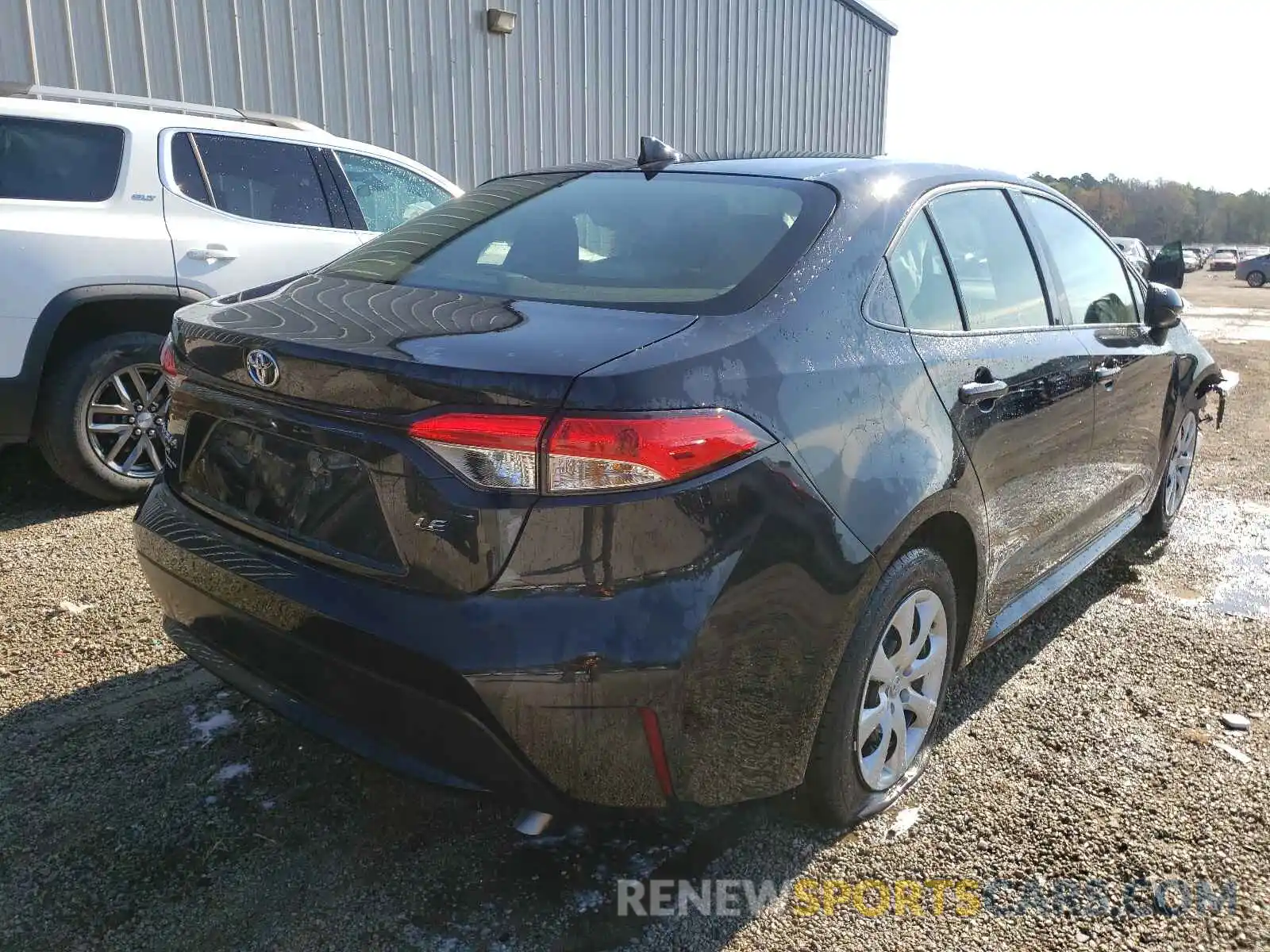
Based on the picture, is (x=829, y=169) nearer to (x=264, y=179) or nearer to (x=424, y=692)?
(x=424, y=692)

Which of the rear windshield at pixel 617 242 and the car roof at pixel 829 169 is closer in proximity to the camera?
the rear windshield at pixel 617 242

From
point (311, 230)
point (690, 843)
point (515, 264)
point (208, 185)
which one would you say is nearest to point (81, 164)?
point (208, 185)

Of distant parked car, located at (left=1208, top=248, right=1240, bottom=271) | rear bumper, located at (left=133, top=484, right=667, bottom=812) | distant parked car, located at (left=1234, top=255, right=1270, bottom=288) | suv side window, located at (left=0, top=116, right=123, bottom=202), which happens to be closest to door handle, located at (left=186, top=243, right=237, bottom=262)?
suv side window, located at (left=0, top=116, right=123, bottom=202)

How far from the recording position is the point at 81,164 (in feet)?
14.7

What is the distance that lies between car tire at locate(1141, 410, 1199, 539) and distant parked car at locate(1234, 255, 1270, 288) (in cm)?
4186

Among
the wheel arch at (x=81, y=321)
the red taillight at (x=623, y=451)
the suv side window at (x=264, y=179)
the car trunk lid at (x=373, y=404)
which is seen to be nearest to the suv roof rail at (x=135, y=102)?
the suv side window at (x=264, y=179)

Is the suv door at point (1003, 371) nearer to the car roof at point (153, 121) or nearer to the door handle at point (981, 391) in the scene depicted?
the door handle at point (981, 391)

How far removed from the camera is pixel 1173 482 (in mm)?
4742

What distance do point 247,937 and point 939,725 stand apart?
192 centimetres

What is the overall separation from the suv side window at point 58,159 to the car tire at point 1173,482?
4974 millimetres

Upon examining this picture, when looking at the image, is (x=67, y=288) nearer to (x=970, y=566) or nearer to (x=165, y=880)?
(x=165, y=880)

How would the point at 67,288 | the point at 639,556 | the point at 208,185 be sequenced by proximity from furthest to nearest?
the point at 208,185 → the point at 67,288 → the point at 639,556

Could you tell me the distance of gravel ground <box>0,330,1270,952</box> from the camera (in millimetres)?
2113

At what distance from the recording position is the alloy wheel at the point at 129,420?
14.9 ft
